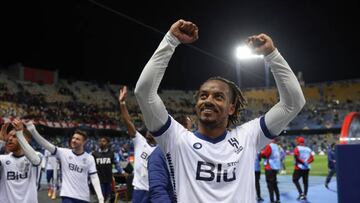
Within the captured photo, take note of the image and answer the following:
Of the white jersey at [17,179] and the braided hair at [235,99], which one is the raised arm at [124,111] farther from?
the braided hair at [235,99]

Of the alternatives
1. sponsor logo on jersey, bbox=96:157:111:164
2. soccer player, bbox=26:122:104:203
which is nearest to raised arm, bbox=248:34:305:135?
soccer player, bbox=26:122:104:203

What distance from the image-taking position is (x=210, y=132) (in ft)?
8.37

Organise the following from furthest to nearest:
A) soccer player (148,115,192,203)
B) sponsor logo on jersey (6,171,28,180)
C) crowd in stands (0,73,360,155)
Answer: crowd in stands (0,73,360,155)
sponsor logo on jersey (6,171,28,180)
soccer player (148,115,192,203)

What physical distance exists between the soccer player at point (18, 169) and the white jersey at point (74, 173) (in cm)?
120

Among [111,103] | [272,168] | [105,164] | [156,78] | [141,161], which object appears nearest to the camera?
[156,78]

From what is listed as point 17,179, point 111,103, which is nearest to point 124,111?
point 17,179

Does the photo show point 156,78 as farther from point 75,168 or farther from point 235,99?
point 75,168

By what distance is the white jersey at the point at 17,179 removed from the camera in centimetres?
538

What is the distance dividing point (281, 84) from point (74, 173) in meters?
5.15

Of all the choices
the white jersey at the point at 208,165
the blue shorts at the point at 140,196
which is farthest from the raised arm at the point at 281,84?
the blue shorts at the point at 140,196

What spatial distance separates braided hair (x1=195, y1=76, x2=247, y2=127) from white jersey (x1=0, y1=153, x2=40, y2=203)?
11.8ft

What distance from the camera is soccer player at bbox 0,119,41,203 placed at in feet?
17.5

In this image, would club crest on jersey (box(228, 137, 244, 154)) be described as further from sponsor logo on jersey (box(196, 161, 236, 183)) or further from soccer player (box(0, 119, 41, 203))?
soccer player (box(0, 119, 41, 203))

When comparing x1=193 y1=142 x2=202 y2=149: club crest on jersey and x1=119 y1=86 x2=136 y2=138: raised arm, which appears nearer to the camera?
x1=193 y1=142 x2=202 y2=149: club crest on jersey
